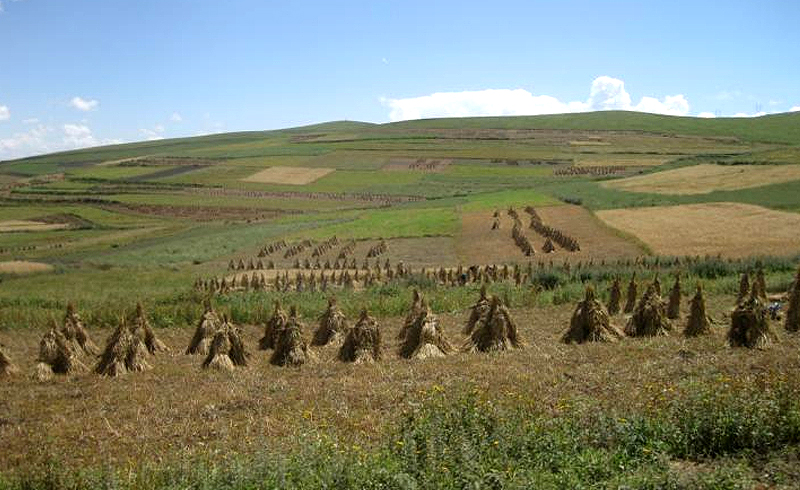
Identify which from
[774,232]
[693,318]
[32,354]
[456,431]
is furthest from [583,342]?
[774,232]

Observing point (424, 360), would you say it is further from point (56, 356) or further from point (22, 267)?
point (22, 267)

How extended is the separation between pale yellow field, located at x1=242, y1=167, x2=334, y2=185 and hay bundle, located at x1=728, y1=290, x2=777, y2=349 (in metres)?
101

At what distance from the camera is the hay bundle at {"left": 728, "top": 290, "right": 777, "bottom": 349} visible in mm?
15805

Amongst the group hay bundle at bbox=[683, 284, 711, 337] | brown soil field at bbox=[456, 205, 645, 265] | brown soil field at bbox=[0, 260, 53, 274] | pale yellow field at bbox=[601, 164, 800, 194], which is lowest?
brown soil field at bbox=[0, 260, 53, 274]

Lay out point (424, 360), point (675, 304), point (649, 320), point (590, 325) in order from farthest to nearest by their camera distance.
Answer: point (675, 304) < point (649, 320) < point (590, 325) < point (424, 360)

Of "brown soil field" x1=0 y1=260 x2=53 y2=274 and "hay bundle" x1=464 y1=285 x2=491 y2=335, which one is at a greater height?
"hay bundle" x1=464 y1=285 x2=491 y2=335

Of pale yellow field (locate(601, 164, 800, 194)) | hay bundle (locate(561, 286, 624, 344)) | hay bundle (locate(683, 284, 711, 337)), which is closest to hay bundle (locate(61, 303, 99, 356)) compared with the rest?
hay bundle (locate(561, 286, 624, 344))

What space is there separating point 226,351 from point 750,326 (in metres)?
12.9

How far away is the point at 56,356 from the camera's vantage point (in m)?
17.6

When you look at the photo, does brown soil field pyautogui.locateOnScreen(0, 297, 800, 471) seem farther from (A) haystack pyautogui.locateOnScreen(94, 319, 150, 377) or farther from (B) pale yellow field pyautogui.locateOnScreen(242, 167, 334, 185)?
(B) pale yellow field pyautogui.locateOnScreen(242, 167, 334, 185)

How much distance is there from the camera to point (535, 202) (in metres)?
74.9

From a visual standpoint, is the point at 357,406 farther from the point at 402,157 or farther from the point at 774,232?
the point at 402,157

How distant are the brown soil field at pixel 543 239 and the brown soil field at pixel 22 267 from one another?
3024cm

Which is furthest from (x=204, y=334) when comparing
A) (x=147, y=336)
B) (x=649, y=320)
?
(x=649, y=320)
